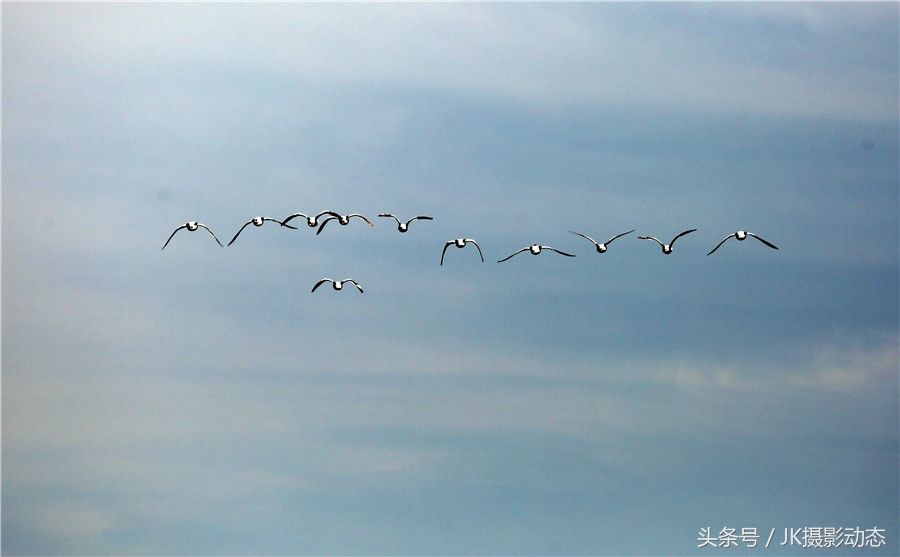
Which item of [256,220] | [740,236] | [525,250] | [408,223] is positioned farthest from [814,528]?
[256,220]

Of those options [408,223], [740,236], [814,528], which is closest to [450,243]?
[408,223]

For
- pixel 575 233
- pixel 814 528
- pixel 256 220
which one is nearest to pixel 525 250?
pixel 575 233

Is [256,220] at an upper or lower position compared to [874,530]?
upper

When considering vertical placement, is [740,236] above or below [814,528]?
above

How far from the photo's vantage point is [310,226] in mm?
62625

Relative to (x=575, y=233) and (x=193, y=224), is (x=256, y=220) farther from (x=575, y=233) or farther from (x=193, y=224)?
(x=575, y=233)

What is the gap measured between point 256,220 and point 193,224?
2.91m

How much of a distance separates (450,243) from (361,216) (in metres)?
4.32

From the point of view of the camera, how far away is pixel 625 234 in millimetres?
63781

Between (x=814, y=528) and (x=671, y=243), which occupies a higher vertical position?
(x=671, y=243)

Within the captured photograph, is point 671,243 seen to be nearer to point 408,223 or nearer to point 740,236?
point 740,236

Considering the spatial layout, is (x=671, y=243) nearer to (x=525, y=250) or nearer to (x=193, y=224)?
(x=525, y=250)

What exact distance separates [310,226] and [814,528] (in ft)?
85.8

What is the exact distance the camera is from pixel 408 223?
6272cm
